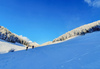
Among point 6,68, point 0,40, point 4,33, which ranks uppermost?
point 4,33

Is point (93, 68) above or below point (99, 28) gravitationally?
below

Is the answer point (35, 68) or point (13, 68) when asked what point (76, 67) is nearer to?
point (35, 68)

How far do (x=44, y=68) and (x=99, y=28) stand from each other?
24364 mm

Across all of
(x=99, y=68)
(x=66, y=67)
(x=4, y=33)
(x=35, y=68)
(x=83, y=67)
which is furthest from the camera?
(x=4, y=33)

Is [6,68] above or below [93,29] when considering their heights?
below

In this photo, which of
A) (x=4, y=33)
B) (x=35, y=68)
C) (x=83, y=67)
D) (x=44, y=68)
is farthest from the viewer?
(x=4, y=33)

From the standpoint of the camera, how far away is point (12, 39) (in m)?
33.1

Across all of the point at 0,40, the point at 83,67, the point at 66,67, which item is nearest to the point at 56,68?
the point at 66,67

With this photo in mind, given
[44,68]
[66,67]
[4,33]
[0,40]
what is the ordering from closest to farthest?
[66,67] < [44,68] < [0,40] < [4,33]

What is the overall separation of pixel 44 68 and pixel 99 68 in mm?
3027

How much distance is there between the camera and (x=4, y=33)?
106ft

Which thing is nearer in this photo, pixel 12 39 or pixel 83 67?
pixel 83 67

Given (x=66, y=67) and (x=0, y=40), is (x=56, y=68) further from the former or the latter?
(x=0, y=40)

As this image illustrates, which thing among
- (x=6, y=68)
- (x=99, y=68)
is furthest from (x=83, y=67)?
(x=6, y=68)
